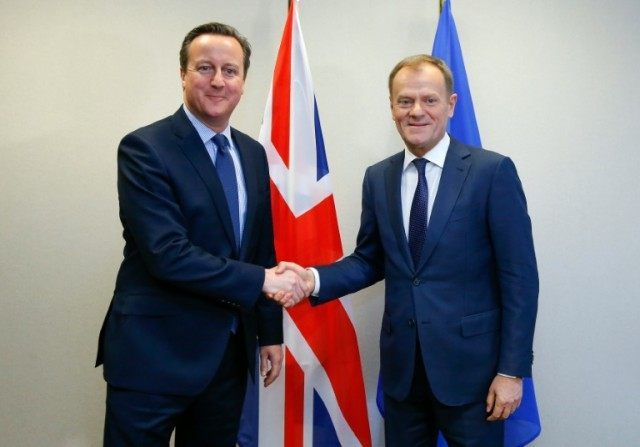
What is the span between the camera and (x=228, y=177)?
1.42 m

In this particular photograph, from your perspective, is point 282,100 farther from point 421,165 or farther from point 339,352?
point 339,352

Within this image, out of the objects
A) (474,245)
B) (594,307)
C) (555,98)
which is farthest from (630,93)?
(474,245)

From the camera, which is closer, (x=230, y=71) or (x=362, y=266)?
(x=230, y=71)

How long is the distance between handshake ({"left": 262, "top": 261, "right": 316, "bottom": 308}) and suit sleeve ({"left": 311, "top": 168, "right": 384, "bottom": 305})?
0.18 ft

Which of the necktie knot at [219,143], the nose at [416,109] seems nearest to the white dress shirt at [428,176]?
the nose at [416,109]

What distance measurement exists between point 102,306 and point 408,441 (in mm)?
1442

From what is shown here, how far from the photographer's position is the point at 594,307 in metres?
2.15

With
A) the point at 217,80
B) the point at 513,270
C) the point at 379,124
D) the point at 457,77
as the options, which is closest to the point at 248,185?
the point at 217,80

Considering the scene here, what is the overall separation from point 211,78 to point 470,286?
0.98m

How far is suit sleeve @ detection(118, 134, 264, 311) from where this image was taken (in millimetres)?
1263

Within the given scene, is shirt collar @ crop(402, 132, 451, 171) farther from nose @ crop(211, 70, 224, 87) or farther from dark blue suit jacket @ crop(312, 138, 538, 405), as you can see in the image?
nose @ crop(211, 70, 224, 87)

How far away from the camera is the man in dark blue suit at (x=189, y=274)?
50.4 inches

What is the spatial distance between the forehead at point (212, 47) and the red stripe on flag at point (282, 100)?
1.78 feet

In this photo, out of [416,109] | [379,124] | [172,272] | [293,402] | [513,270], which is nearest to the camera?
[172,272]
